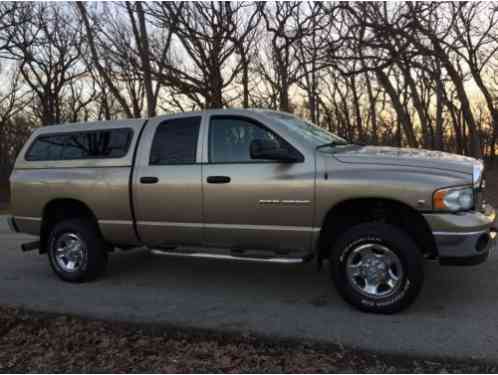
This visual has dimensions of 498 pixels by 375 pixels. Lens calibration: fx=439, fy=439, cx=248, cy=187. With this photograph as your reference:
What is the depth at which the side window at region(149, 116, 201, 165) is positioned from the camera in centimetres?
485

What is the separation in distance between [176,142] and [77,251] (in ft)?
6.45

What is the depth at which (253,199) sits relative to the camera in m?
4.42

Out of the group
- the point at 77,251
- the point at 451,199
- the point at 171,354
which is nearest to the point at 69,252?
the point at 77,251

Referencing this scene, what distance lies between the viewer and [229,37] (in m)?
11.6

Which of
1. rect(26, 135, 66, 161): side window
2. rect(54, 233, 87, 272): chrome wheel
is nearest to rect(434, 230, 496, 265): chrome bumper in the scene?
rect(54, 233, 87, 272): chrome wheel

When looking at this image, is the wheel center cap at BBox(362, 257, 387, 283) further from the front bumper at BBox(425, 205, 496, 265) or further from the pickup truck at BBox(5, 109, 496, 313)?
the front bumper at BBox(425, 205, 496, 265)

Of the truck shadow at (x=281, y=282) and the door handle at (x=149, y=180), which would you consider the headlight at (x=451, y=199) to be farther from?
the door handle at (x=149, y=180)

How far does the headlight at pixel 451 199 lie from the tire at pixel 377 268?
1.45ft

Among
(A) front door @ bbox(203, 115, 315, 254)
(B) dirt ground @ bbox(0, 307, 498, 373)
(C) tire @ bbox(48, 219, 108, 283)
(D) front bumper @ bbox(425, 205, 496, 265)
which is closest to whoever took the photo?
(B) dirt ground @ bbox(0, 307, 498, 373)

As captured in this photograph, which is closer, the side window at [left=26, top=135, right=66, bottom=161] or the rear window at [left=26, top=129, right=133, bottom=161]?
the rear window at [left=26, top=129, right=133, bottom=161]

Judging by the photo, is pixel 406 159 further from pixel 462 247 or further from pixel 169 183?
pixel 169 183

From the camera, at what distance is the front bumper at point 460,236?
374 centimetres

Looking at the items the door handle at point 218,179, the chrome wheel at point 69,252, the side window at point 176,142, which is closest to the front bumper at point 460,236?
the door handle at point 218,179

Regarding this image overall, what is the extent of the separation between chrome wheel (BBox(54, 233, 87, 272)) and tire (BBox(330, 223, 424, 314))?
10.4 ft
